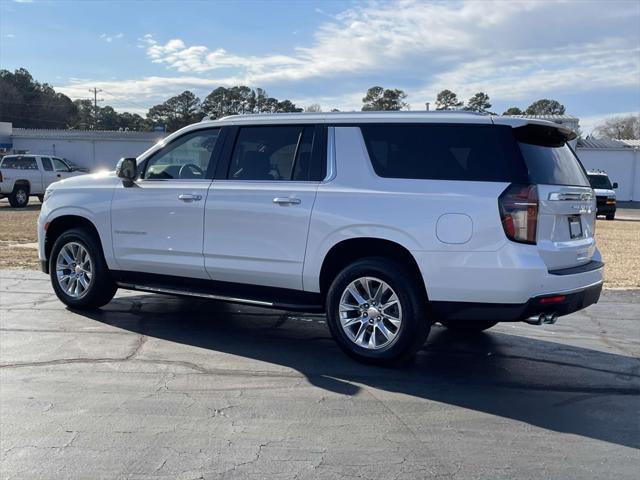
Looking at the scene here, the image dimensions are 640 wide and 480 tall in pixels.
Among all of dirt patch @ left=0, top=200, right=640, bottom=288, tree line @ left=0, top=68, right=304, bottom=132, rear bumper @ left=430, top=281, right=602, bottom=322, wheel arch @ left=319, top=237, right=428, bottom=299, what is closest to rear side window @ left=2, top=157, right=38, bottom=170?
dirt patch @ left=0, top=200, right=640, bottom=288

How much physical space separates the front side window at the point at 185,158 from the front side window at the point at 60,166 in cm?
2129

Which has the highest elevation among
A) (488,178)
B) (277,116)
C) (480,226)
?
(277,116)

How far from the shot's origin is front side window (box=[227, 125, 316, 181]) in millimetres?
6035

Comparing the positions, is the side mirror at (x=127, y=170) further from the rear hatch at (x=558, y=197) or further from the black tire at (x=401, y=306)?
the rear hatch at (x=558, y=197)

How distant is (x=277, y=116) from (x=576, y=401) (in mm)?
3634

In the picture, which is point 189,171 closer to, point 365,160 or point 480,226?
point 365,160

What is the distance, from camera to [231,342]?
639 centimetres

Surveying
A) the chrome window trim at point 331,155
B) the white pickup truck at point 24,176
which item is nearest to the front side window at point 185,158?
the chrome window trim at point 331,155

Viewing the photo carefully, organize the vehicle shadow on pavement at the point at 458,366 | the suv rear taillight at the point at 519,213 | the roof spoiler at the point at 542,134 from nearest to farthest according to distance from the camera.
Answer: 1. the vehicle shadow on pavement at the point at 458,366
2. the suv rear taillight at the point at 519,213
3. the roof spoiler at the point at 542,134

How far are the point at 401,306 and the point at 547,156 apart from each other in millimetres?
1712

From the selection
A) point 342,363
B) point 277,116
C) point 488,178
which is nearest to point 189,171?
point 277,116

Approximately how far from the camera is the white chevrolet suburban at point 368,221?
5051mm

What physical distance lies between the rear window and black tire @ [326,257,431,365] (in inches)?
50.6

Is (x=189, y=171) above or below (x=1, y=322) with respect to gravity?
above
